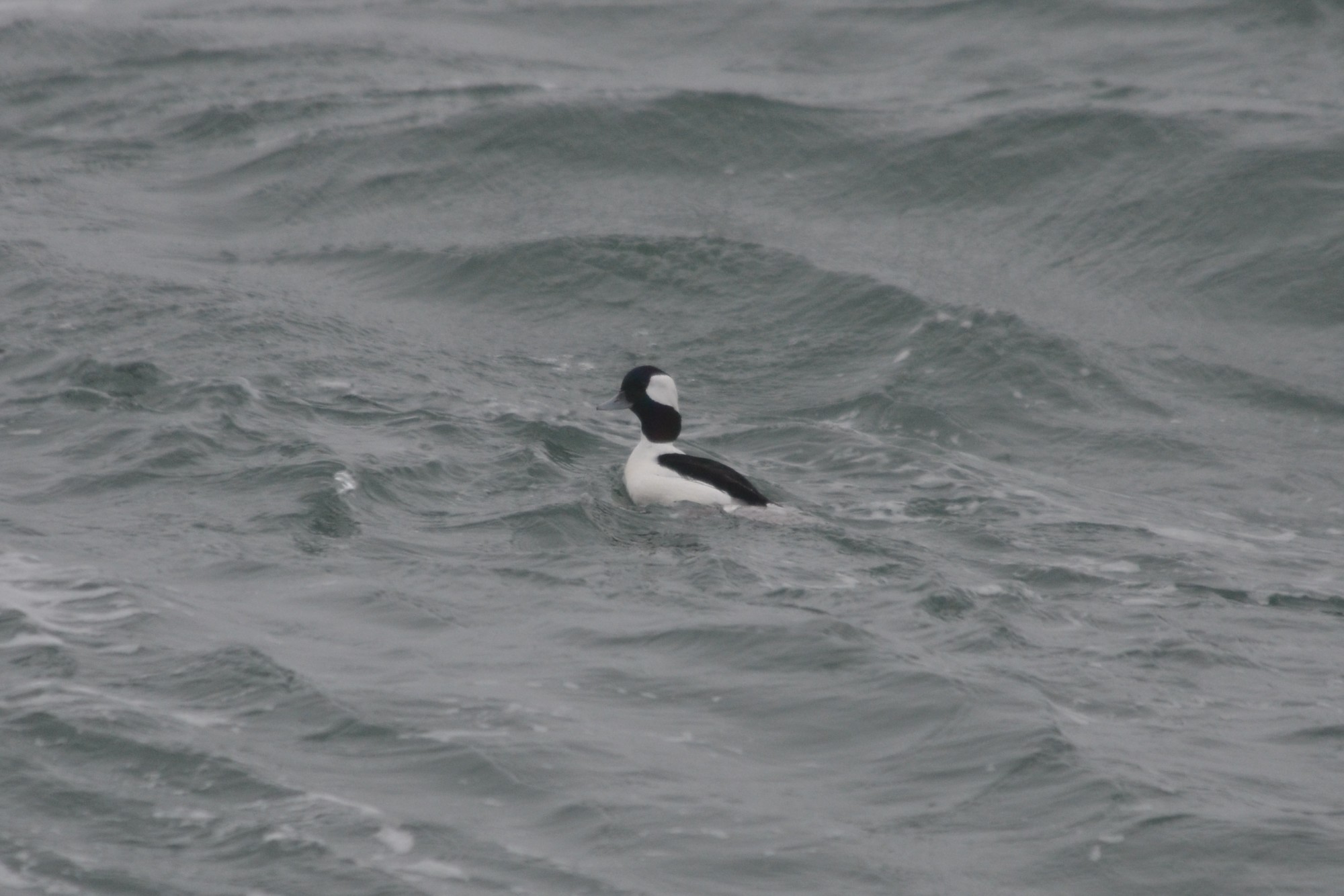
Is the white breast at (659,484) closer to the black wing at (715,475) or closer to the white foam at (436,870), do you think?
the black wing at (715,475)

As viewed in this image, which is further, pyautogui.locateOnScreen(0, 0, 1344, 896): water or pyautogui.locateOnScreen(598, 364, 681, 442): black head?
pyautogui.locateOnScreen(598, 364, 681, 442): black head

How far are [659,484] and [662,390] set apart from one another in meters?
0.71

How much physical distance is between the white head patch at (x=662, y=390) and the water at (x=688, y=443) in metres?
0.64

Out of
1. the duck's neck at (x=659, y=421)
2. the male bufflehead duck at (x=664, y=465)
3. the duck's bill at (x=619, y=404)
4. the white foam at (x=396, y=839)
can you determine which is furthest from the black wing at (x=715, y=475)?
the white foam at (x=396, y=839)

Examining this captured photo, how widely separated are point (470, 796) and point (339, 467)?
4047 millimetres

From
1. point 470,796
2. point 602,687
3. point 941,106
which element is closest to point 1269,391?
point 941,106

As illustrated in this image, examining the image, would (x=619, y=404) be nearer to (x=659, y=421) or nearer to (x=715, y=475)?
(x=659, y=421)

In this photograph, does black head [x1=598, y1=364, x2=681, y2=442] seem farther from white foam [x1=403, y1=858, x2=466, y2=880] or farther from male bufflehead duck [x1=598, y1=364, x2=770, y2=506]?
white foam [x1=403, y1=858, x2=466, y2=880]

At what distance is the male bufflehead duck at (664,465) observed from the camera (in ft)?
34.2

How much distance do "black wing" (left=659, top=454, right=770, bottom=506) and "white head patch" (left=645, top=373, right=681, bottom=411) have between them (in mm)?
361

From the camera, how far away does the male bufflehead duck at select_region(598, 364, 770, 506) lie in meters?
10.4

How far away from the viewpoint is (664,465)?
35.5ft

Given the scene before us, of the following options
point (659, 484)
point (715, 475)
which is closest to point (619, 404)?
point (659, 484)

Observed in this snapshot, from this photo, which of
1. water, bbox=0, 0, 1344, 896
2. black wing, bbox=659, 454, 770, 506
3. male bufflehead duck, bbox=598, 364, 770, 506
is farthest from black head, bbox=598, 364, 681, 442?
water, bbox=0, 0, 1344, 896
